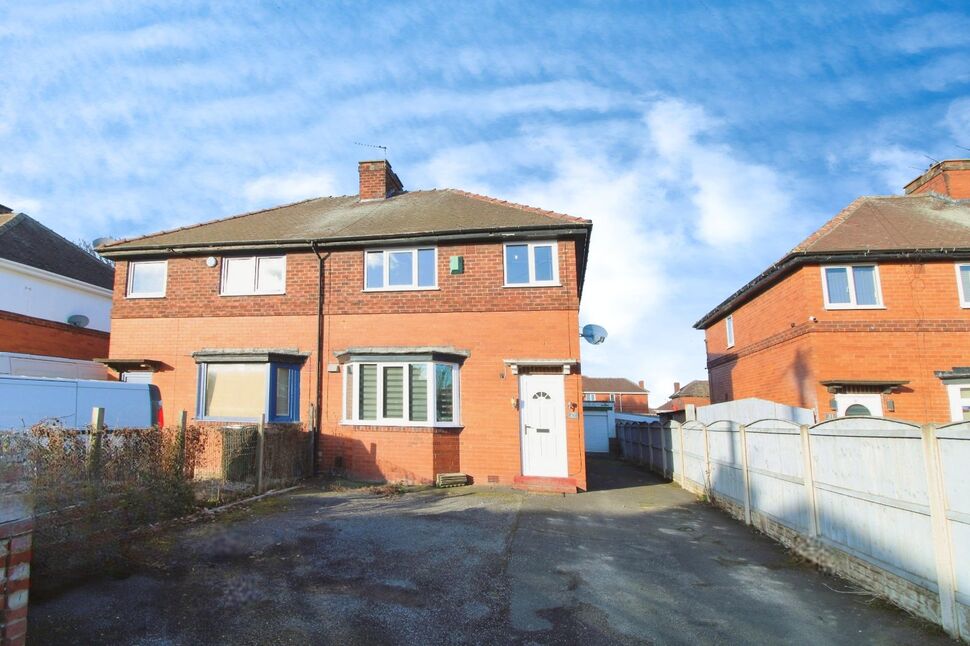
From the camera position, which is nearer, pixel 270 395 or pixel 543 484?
pixel 543 484

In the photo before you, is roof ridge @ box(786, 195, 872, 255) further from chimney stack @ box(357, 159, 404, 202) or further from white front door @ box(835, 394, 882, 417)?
chimney stack @ box(357, 159, 404, 202)

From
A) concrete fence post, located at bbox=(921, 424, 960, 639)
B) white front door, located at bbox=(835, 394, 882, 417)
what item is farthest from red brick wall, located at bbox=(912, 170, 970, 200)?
concrete fence post, located at bbox=(921, 424, 960, 639)

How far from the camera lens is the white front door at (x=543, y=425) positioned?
A: 12.2m

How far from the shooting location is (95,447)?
251 inches

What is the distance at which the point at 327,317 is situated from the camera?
13.6m

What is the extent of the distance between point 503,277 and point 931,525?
9.41 meters

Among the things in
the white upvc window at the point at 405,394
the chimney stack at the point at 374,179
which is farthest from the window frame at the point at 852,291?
the chimney stack at the point at 374,179

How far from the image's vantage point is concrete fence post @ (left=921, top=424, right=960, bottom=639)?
14.9 ft

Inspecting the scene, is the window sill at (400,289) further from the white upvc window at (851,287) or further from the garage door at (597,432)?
the garage door at (597,432)

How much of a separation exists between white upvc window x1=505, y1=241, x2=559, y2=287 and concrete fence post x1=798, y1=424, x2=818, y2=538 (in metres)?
6.69

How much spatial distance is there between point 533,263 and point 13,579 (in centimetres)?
1107

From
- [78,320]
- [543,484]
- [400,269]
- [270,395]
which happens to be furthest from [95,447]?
[78,320]

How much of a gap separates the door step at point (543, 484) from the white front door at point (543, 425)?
21 centimetres

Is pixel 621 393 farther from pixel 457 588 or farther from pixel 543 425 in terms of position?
pixel 457 588
